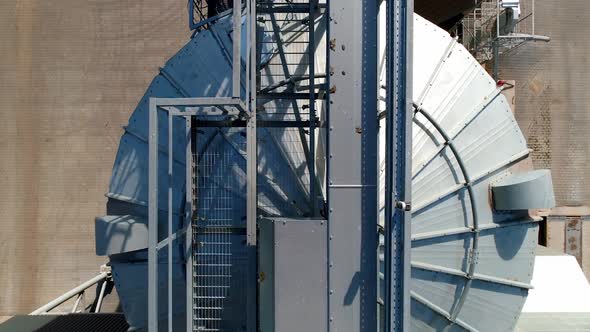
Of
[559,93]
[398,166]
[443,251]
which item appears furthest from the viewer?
[559,93]

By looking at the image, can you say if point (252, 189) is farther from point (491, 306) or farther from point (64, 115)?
point (64, 115)

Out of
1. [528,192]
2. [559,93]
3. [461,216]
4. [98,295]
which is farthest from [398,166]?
[559,93]

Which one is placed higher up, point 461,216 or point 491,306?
point 461,216

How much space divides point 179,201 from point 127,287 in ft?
3.35

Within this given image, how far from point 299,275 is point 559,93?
334 inches

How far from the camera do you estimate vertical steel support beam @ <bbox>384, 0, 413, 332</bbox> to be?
2.19 m

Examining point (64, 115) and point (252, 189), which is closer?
point (252, 189)

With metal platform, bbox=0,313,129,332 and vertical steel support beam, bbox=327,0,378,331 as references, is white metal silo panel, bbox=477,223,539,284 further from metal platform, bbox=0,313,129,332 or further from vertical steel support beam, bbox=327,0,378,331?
metal platform, bbox=0,313,129,332

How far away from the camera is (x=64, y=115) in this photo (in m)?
7.98

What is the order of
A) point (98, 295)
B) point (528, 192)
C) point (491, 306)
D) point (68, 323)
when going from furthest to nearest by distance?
point (98, 295)
point (68, 323)
point (491, 306)
point (528, 192)

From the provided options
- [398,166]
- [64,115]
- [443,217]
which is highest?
[64,115]

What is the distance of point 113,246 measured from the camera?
3004mm

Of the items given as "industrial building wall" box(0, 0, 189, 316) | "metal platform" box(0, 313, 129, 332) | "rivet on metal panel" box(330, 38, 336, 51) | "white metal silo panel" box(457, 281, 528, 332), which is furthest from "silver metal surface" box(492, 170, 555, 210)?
"industrial building wall" box(0, 0, 189, 316)

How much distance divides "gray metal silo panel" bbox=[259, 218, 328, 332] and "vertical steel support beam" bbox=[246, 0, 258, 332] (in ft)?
2.74
